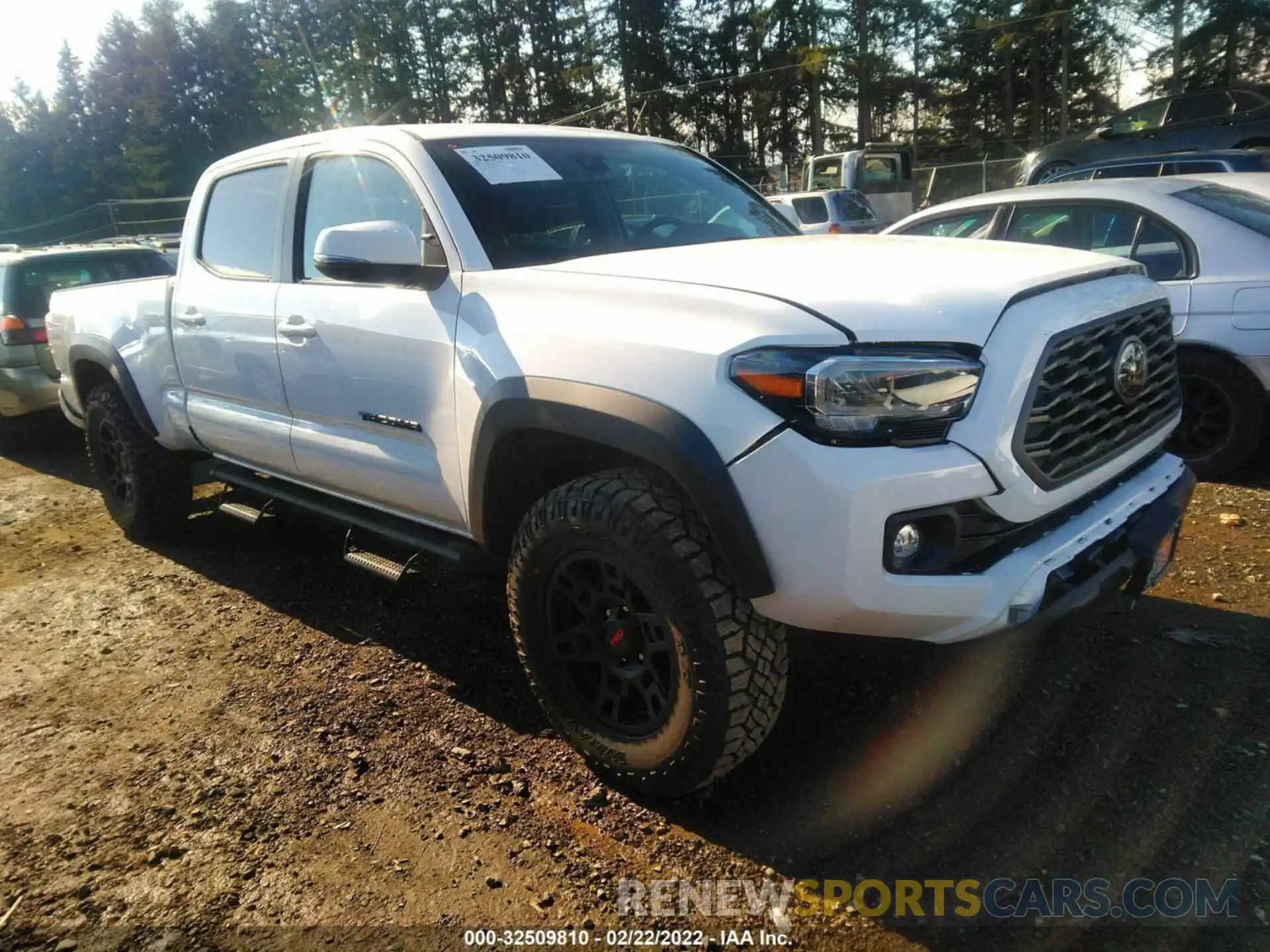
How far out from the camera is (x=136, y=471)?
5.02 metres

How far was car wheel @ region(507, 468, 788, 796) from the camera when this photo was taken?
233 centimetres

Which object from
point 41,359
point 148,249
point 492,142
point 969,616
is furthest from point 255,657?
point 148,249

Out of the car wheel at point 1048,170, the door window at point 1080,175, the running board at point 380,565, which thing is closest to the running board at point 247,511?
the running board at point 380,565

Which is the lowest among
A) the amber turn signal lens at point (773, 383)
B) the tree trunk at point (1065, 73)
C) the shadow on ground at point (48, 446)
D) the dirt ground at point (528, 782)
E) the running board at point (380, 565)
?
the shadow on ground at point (48, 446)

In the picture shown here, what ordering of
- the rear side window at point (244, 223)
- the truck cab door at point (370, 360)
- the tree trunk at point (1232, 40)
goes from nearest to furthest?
the truck cab door at point (370, 360)
the rear side window at point (244, 223)
the tree trunk at point (1232, 40)

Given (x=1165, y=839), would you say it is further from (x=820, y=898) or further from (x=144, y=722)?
(x=144, y=722)

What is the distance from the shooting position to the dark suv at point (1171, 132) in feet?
37.9

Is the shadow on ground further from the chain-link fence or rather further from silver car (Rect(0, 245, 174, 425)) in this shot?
the chain-link fence

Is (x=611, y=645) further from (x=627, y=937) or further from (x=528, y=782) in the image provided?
(x=627, y=937)

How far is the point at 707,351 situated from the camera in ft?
7.39

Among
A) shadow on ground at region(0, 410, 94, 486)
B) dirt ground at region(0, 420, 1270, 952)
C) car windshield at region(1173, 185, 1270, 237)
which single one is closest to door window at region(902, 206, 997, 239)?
car windshield at region(1173, 185, 1270, 237)

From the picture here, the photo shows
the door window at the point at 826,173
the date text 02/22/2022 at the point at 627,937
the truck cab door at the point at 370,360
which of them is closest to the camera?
the date text 02/22/2022 at the point at 627,937

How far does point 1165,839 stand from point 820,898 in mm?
903

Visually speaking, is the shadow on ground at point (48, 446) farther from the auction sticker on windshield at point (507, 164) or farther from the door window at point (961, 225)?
the door window at point (961, 225)
